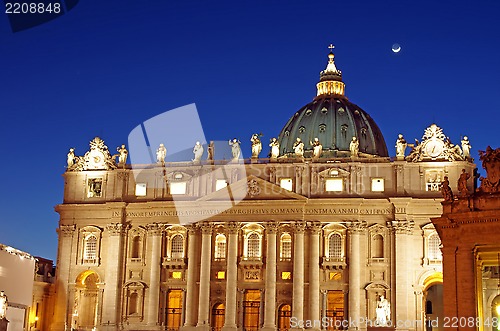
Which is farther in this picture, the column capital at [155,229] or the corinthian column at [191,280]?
the column capital at [155,229]

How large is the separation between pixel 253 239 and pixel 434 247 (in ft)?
58.5

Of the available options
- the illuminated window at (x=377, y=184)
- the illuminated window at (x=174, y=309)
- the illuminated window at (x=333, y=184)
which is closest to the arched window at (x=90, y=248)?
the illuminated window at (x=174, y=309)

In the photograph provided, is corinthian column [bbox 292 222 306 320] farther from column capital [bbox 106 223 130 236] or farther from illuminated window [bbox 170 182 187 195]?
column capital [bbox 106 223 130 236]

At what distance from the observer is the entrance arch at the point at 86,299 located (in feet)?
294

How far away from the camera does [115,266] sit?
87.1 metres

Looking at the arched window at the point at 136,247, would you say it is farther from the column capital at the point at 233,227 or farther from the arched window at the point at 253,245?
the arched window at the point at 253,245

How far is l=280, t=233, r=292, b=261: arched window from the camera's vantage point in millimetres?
85312

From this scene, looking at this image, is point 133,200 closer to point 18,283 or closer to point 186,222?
point 186,222

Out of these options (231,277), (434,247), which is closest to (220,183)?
(231,277)

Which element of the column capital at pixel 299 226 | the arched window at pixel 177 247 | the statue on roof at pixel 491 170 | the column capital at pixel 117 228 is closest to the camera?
the statue on roof at pixel 491 170

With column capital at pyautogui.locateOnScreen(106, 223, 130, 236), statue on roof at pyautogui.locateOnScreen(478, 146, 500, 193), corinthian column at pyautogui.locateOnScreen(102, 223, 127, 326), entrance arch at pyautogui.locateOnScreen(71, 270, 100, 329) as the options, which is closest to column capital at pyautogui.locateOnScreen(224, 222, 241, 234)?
column capital at pyautogui.locateOnScreen(106, 223, 130, 236)

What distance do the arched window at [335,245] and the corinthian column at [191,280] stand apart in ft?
43.8
